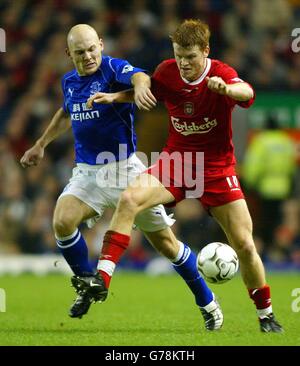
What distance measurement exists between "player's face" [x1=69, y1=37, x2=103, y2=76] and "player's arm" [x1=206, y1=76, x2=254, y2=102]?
4.52ft

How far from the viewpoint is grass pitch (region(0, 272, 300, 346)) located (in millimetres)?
6504

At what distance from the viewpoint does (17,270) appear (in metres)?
14.2

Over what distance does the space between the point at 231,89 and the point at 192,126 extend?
745 millimetres

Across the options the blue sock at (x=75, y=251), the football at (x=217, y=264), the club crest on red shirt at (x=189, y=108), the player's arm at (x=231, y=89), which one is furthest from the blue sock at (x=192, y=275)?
the player's arm at (x=231, y=89)

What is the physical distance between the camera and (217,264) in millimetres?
7000

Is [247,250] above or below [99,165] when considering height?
below

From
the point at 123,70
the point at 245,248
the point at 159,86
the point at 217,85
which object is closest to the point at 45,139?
the point at 123,70

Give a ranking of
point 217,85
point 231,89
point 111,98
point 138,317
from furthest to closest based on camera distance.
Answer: point 138,317 < point 111,98 < point 231,89 < point 217,85

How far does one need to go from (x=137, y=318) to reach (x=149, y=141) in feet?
23.1

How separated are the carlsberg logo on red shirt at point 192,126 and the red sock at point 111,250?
95 centimetres

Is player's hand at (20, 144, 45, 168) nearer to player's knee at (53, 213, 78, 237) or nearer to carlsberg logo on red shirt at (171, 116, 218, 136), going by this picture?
player's knee at (53, 213, 78, 237)

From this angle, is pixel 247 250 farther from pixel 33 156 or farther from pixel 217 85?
pixel 33 156

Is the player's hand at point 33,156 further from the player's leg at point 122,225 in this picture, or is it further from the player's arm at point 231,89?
the player's arm at point 231,89
